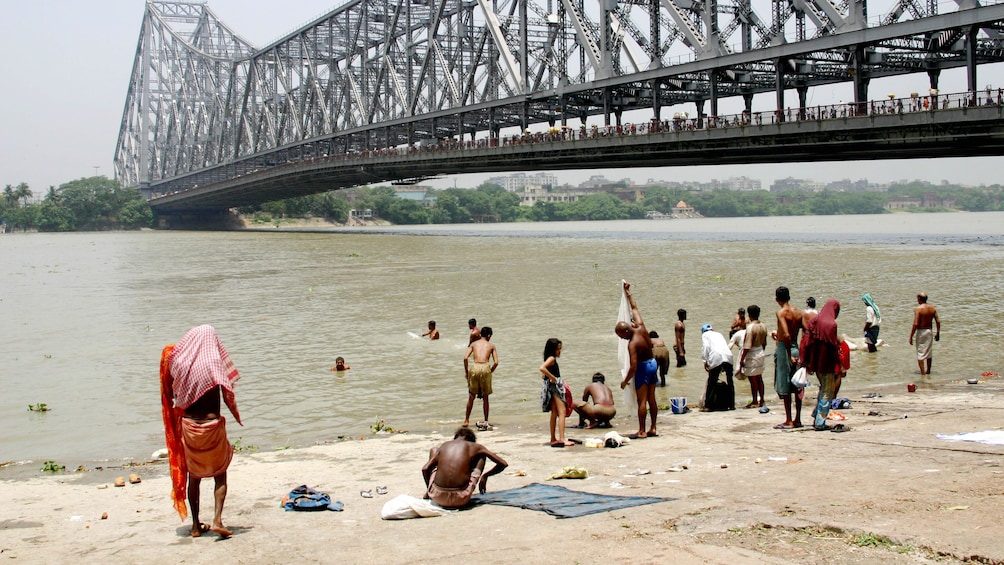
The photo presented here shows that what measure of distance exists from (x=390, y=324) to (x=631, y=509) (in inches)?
588

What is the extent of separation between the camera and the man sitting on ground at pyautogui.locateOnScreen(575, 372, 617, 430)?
10680 mm

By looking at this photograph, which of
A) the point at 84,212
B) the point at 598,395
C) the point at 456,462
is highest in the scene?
the point at 84,212

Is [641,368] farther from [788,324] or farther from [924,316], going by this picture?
[924,316]

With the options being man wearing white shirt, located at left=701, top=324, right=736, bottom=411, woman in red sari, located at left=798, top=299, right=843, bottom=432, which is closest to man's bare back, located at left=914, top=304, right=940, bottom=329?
man wearing white shirt, located at left=701, top=324, right=736, bottom=411

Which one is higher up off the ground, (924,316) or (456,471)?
(924,316)

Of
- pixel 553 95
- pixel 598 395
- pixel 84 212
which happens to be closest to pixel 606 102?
pixel 553 95

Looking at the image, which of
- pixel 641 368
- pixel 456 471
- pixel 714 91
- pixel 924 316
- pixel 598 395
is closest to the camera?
pixel 456 471

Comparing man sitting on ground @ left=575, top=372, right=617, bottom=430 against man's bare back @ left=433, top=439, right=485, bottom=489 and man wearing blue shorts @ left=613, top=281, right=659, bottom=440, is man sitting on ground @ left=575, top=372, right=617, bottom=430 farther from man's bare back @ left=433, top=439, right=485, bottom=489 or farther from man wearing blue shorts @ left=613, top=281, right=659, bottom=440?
man's bare back @ left=433, top=439, right=485, bottom=489

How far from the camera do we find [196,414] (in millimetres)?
6879

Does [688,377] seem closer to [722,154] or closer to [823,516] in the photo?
[823,516]

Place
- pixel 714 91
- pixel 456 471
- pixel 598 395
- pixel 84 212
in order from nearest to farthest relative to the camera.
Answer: pixel 456 471, pixel 598 395, pixel 714 91, pixel 84 212

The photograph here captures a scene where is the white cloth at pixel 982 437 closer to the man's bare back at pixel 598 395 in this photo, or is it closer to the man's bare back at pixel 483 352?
the man's bare back at pixel 598 395

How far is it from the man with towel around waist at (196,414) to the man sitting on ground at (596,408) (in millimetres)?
4732

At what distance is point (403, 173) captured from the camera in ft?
273
